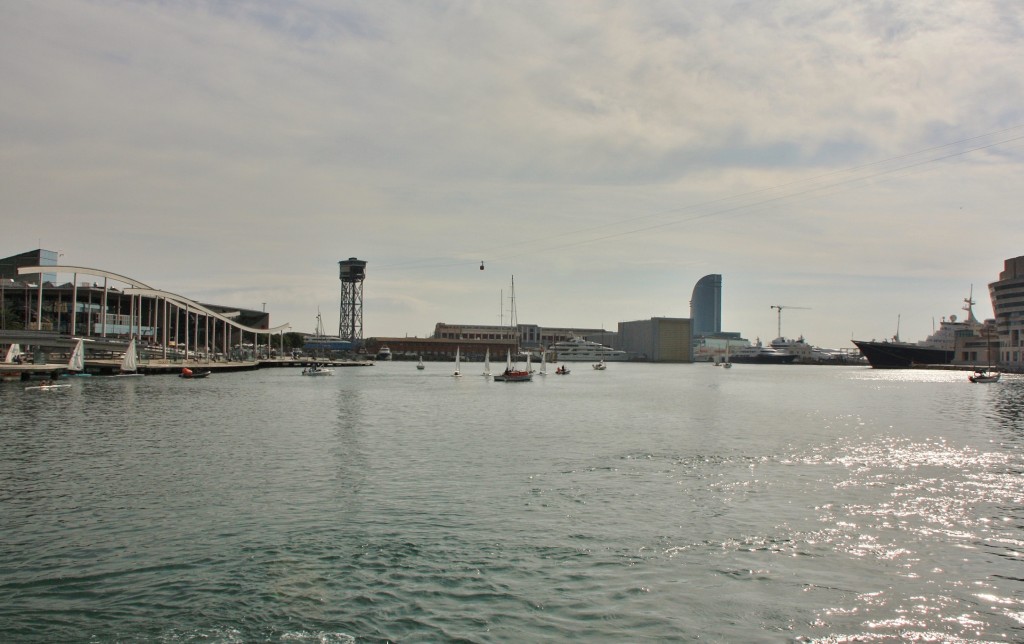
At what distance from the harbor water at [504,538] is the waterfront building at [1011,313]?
151 metres

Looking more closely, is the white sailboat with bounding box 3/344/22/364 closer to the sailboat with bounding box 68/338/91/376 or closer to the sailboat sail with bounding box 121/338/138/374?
the sailboat with bounding box 68/338/91/376

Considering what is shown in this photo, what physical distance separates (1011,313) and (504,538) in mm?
188982

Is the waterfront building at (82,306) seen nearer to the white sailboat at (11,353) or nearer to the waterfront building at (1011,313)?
the white sailboat at (11,353)

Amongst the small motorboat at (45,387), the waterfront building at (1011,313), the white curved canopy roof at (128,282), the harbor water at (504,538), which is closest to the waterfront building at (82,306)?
the white curved canopy roof at (128,282)

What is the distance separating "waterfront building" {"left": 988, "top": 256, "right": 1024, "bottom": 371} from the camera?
162375 millimetres

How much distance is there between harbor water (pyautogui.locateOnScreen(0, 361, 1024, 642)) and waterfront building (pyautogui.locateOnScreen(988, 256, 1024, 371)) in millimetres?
151030

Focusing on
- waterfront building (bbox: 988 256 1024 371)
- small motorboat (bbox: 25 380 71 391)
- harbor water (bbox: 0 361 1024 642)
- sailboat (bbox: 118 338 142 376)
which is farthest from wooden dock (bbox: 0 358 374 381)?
waterfront building (bbox: 988 256 1024 371)

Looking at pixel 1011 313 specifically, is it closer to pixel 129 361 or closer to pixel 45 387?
pixel 129 361

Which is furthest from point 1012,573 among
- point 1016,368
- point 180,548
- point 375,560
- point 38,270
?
point 1016,368

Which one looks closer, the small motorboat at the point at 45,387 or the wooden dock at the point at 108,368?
the small motorboat at the point at 45,387

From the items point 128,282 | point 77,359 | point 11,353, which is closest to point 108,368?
point 77,359

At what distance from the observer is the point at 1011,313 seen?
545ft

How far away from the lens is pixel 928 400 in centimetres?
7519

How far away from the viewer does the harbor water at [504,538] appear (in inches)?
514
